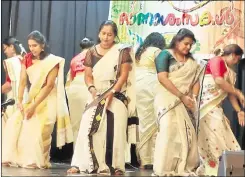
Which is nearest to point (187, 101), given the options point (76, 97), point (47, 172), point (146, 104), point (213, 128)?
point (213, 128)

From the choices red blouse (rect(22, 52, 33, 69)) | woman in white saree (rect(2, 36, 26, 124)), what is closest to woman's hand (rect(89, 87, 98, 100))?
red blouse (rect(22, 52, 33, 69))

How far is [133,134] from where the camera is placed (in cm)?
371

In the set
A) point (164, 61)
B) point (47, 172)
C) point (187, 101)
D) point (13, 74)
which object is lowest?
point (47, 172)

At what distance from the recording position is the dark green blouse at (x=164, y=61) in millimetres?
3670

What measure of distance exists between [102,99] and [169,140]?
52 centimetres

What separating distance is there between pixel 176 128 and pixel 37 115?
1.04m

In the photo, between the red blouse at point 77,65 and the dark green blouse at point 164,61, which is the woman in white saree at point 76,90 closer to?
the red blouse at point 77,65

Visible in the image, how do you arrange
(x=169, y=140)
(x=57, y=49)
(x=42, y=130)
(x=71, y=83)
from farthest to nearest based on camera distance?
(x=57, y=49)
(x=71, y=83)
(x=42, y=130)
(x=169, y=140)

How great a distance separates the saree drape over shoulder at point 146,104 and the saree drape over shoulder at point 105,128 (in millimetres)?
586

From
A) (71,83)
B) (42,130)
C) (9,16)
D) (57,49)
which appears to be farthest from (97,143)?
(9,16)

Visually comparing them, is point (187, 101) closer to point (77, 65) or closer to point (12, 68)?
point (77, 65)

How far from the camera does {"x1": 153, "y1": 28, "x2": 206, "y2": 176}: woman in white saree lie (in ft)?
11.8

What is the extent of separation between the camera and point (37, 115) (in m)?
4.01

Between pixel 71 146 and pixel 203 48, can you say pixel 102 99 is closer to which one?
pixel 71 146
